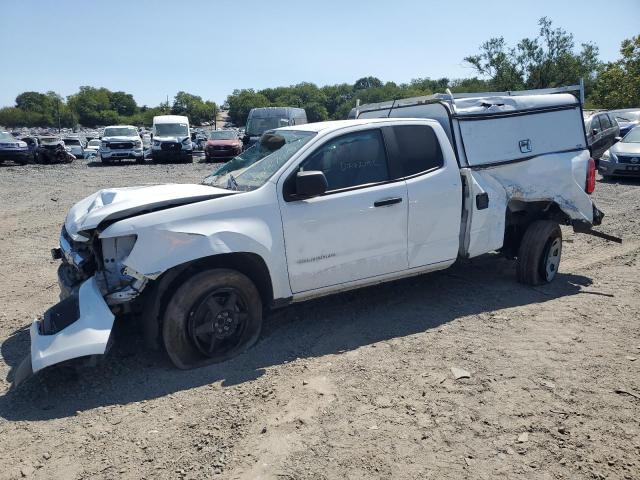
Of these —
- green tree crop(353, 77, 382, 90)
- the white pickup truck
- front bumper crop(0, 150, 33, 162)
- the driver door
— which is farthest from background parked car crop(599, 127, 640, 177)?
green tree crop(353, 77, 382, 90)

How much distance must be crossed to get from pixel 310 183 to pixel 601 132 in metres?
14.2

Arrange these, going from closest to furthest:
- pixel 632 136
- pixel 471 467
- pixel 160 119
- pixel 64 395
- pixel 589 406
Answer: pixel 471 467 → pixel 589 406 → pixel 64 395 → pixel 632 136 → pixel 160 119

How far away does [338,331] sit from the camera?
4727mm

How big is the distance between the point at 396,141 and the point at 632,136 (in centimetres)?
1275

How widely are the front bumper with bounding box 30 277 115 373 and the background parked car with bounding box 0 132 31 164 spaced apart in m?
23.7

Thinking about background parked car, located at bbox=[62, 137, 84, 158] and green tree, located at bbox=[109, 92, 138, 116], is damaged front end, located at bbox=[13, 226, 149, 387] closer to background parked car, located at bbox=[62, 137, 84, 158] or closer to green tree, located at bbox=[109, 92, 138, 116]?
background parked car, located at bbox=[62, 137, 84, 158]

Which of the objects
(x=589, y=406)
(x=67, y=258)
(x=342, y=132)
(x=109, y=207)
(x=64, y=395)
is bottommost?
(x=589, y=406)

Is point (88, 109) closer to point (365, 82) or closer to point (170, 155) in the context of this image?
point (365, 82)

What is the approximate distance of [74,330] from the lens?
11.9 ft

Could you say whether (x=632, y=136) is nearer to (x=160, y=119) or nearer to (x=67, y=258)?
(x=67, y=258)

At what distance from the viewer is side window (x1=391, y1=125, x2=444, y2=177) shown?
16.1ft

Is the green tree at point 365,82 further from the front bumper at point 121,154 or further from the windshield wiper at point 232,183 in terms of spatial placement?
the windshield wiper at point 232,183

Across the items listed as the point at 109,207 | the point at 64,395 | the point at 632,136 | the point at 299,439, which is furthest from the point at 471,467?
the point at 632,136

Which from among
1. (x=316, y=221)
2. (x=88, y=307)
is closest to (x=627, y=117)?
(x=316, y=221)
